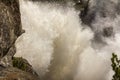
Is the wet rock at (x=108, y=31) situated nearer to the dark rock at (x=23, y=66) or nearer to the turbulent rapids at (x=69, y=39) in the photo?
the turbulent rapids at (x=69, y=39)

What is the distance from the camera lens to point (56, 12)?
297 ft

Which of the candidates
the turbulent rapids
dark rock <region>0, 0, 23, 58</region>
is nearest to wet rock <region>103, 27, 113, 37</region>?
the turbulent rapids

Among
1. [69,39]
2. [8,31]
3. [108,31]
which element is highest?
[108,31]

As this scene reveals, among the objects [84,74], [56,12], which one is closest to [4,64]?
[56,12]

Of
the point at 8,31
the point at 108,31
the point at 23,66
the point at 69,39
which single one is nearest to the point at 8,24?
the point at 8,31

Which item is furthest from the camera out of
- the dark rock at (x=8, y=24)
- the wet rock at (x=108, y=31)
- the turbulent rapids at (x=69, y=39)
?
the wet rock at (x=108, y=31)

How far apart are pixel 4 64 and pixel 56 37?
60.7m

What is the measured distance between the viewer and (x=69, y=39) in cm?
9600

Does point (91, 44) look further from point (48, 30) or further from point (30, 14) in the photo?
point (30, 14)

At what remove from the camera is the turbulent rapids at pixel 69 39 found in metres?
81.1

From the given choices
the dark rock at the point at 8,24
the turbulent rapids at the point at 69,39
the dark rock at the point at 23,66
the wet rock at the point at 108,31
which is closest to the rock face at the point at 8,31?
the dark rock at the point at 8,24

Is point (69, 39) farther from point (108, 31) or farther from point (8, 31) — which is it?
point (8, 31)

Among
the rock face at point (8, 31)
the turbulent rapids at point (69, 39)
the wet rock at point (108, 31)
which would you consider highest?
the wet rock at point (108, 31)

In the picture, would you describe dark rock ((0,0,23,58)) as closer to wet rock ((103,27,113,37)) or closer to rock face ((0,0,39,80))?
rock face ((0,0,39,80))
